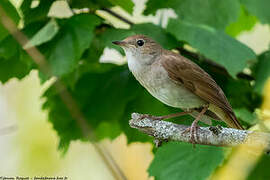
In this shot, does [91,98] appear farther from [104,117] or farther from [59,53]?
[59,53]

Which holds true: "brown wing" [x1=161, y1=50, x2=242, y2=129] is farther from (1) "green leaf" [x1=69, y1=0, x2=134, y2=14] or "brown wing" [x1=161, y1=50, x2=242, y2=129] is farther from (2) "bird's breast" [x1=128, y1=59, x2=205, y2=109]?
(1) "green leaf" [x1=69, y1=0, x2=134, y2=14]

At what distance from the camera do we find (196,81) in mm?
4387

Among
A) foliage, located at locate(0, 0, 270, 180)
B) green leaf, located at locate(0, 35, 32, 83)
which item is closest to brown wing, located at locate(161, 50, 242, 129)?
foliage, located at locate(0, 0, 270, 180)

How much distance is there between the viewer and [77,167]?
793 centimetres

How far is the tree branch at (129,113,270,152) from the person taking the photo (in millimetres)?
3385

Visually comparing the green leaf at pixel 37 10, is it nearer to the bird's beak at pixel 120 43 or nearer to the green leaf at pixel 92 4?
the green leaf at pixel 92 4

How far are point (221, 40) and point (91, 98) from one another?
1435 millimetres

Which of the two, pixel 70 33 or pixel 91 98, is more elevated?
pixel 70 33

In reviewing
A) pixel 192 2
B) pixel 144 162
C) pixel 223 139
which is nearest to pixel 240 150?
pixel 223 139

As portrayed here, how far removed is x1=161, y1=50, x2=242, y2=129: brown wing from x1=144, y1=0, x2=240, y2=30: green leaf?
54 centimetres

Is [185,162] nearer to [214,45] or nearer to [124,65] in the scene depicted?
[214,45]

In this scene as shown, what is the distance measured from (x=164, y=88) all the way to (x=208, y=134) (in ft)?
2.33

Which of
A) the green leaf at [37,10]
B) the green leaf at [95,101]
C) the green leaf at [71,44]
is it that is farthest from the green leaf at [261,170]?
the green leaf at [37,10]

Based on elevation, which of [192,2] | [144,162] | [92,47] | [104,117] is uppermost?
[192,2]
